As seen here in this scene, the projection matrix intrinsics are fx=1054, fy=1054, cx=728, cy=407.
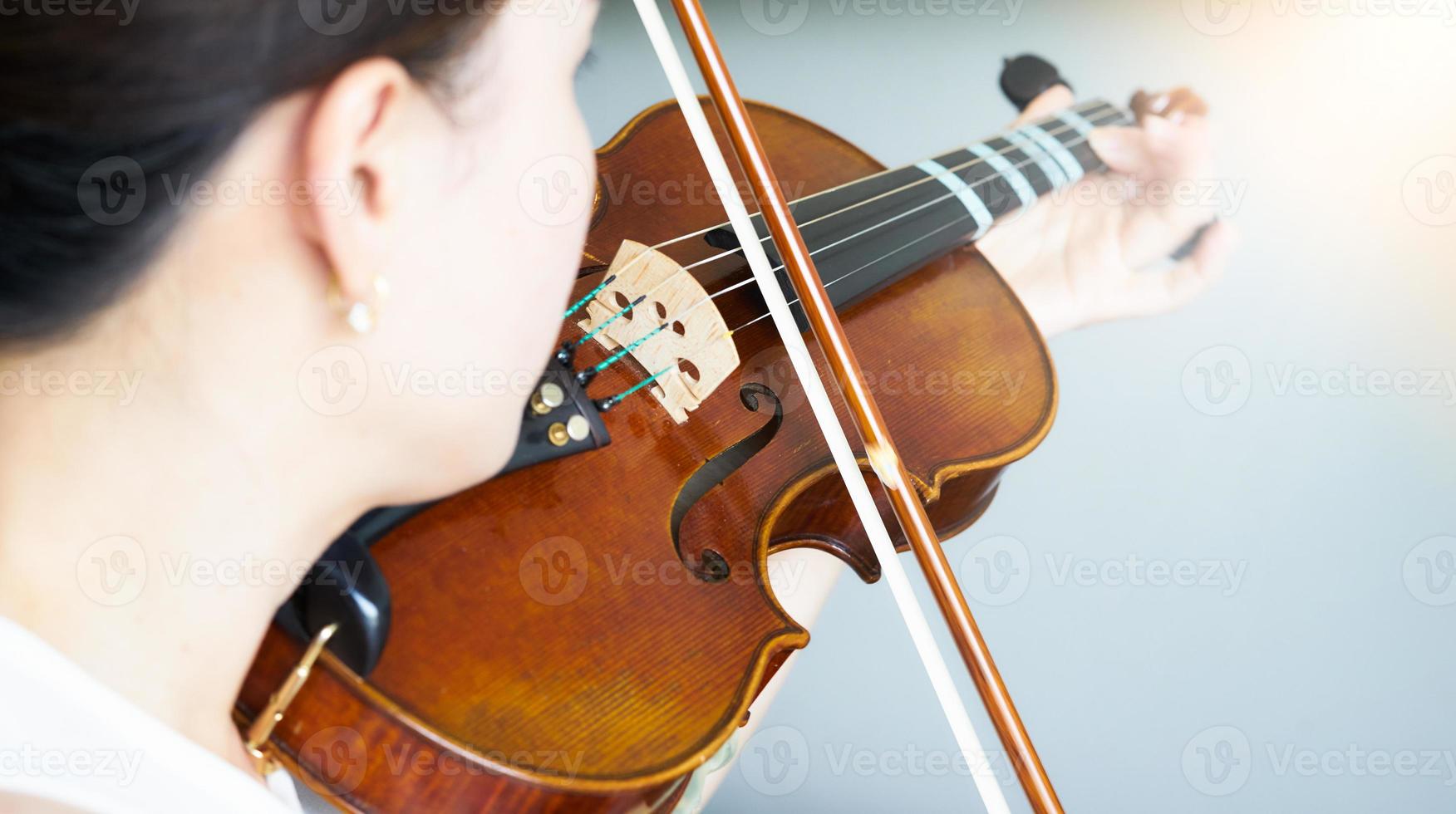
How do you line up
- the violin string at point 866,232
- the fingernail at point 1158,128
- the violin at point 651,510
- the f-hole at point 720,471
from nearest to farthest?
the violin at point 651,510, the f-hole at point 720,471, the violin string at point 866,232, the fingernail at point 1158,128

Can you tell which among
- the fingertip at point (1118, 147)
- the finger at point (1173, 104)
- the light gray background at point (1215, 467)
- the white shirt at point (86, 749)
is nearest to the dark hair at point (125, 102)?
the white shirt at point (86, 749)

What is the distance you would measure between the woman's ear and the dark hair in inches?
0.4

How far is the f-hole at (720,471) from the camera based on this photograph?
729mm

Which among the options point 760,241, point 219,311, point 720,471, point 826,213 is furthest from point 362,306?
point 826,213

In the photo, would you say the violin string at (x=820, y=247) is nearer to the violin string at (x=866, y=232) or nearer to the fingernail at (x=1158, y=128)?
the violin string at (x=866, y=232)

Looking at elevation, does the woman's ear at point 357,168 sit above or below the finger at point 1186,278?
above

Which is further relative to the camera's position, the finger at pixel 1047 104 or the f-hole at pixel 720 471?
the finger at pixel 1047 104

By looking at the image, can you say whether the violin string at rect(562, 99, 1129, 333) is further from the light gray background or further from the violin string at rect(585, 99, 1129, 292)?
the light gray background

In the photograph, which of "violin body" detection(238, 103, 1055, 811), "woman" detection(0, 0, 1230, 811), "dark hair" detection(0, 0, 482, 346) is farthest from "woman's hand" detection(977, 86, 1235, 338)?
"dark hair" detection(0, 0, 482, 346)

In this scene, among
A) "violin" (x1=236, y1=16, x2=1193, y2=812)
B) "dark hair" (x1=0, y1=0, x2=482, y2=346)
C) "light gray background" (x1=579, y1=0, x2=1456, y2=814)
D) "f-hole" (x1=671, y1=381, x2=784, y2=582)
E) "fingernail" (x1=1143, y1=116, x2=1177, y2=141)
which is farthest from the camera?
"fingernail" (x1=1143, y1=116, x2=1177, y2=141)

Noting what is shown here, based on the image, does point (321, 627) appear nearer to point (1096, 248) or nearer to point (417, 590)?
point (417, 590)

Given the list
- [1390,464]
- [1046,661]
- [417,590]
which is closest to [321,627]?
[417,590]

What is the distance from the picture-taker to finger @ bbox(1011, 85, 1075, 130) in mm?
1671

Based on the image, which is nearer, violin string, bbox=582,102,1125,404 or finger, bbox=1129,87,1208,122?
violin string, bbox=582,102,1125,404
